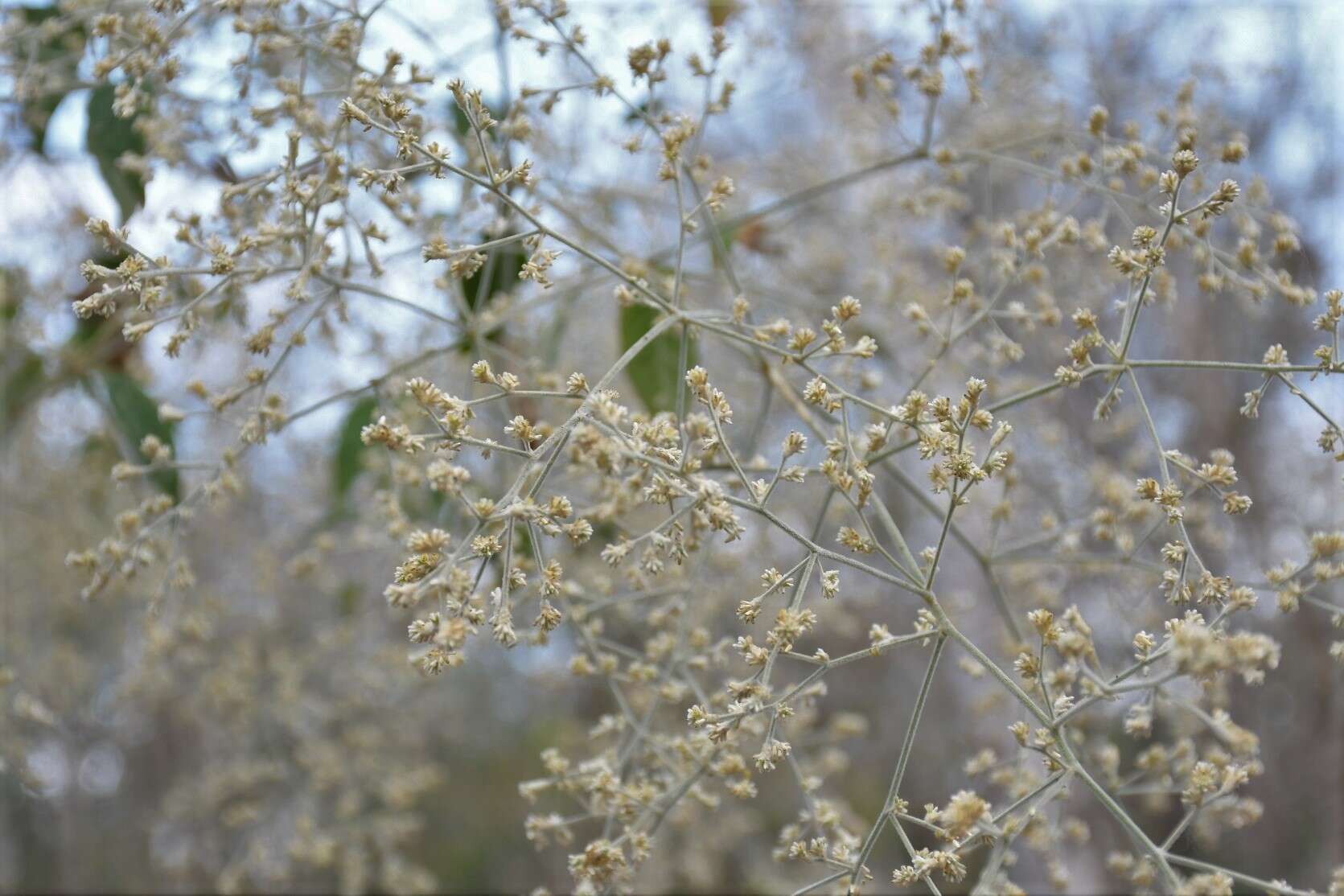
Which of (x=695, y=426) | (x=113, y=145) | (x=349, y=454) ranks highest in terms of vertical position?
(x=113, y=145)

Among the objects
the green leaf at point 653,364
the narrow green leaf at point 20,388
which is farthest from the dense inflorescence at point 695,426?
the narrow green leaf at point 20,388

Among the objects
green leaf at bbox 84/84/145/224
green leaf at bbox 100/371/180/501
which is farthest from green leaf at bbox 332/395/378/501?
green leaf at bbox 84/84/145/224

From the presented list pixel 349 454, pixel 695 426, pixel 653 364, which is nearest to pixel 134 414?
pixel 349 454

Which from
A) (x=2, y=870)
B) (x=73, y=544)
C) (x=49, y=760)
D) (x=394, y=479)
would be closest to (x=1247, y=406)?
(x=394, y=479)

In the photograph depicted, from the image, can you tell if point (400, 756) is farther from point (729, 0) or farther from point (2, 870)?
point (2, 870)

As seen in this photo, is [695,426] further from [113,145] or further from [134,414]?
[113,145]
